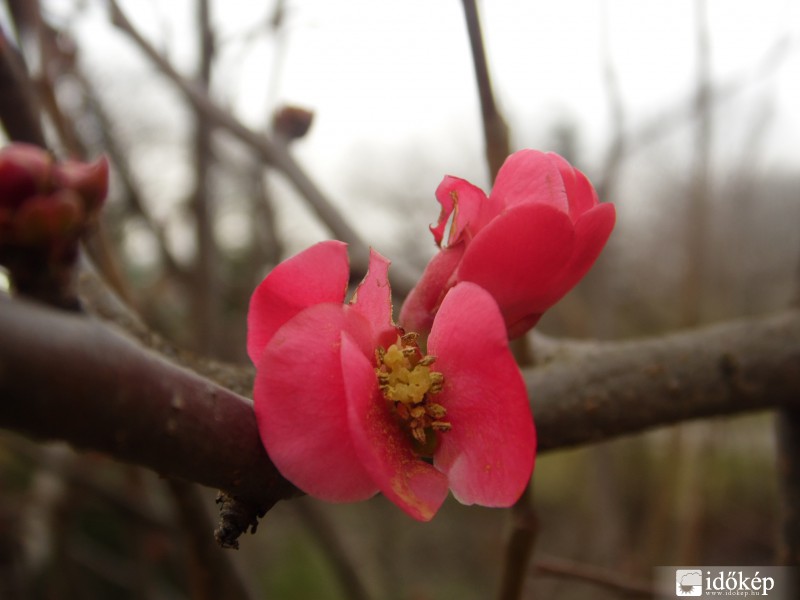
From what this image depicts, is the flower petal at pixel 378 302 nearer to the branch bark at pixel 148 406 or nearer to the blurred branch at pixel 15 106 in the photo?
the branch bark at pixel 148 406

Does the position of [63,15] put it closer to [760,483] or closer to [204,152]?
[204,152]

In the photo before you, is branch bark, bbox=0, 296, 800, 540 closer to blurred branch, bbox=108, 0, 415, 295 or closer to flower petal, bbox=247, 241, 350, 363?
flower petal, bbox=247, 241, 350, 363

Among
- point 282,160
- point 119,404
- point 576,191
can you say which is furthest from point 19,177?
point 282,160

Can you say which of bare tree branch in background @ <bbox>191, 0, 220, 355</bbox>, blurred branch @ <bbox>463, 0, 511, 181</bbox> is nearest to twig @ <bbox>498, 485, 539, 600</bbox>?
blurred branch @ <bbox>463, 0, 511, 181</bbox>

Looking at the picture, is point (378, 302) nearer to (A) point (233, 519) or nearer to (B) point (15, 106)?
(A) point (233, 519)

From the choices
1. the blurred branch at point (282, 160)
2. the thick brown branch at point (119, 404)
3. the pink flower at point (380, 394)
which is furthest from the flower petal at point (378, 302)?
the blurred branch at point (282, 160)
